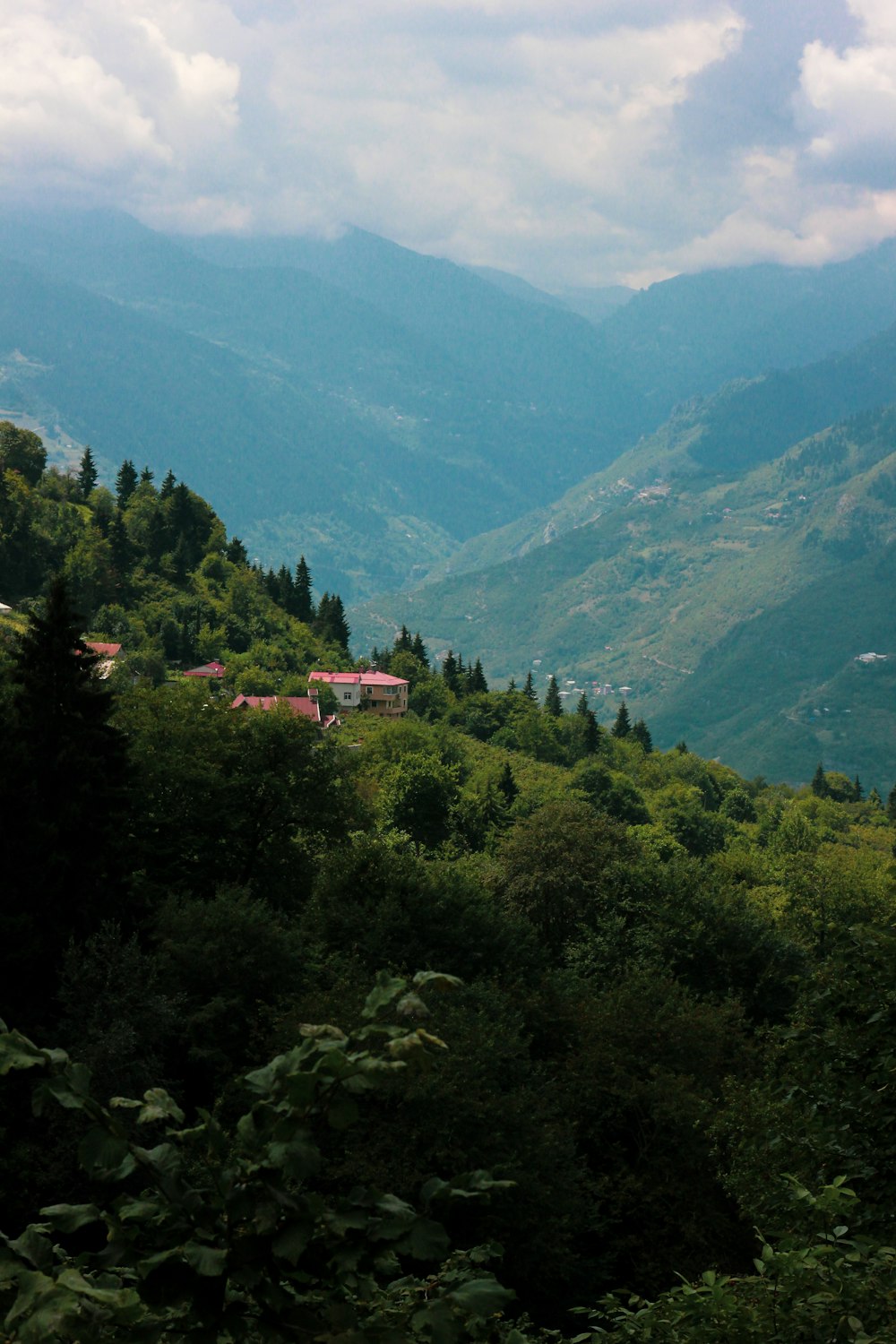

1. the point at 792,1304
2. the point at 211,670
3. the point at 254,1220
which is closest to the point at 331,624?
the point at 211,670

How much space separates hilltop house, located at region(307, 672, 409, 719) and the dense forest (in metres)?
67.6

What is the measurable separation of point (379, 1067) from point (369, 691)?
124 m

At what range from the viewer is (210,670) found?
112688 millimetres

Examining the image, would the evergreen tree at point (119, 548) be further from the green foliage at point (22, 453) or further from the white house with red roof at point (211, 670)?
the white house with red roof at point (211, 670)

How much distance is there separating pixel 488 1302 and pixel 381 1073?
1.09 metres

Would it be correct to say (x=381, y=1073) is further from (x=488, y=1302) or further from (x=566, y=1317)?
(x=566, y=1317)

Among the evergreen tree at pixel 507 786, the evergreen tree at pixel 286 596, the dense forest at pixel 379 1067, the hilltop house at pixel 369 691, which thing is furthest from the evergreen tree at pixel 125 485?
the dense forest at pixel 379 1067

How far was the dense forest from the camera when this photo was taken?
569 cm

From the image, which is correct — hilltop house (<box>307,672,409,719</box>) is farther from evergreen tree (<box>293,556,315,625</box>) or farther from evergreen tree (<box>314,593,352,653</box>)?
evergreen tree (<box>293,556,315,625</box>)

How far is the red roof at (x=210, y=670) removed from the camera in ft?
361

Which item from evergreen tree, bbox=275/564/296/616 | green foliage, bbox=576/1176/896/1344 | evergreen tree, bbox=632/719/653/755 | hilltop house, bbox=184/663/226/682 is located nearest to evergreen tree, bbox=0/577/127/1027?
green foliage, bbox=576/1176/896/1344

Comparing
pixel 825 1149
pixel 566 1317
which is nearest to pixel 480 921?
pixel 566 1317

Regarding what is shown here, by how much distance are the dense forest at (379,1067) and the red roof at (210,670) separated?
60.6 metres

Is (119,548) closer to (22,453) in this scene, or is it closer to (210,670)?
(22,453)
